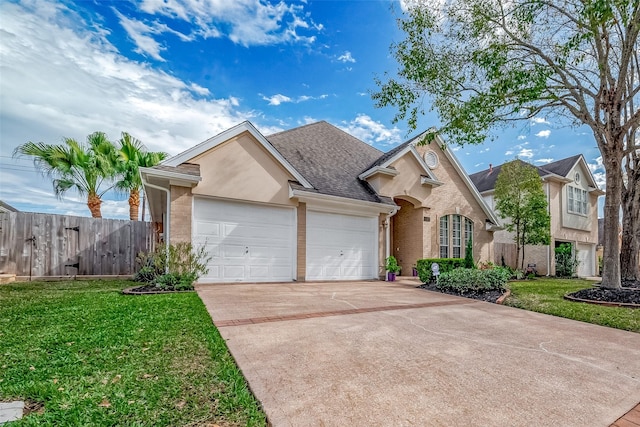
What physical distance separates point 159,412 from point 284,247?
8480mm

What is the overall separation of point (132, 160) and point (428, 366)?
16333 millimetres

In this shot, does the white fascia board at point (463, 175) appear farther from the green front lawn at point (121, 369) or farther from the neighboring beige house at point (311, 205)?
the green front lawn at point (121, 369)

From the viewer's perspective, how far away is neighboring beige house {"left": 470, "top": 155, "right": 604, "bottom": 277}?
20375mm

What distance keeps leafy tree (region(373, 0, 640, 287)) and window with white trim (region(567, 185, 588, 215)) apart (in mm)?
14238

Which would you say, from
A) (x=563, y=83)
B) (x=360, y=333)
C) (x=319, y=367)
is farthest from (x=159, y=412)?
(x=563, y=83)

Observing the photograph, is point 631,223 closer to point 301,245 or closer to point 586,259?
point 301,245

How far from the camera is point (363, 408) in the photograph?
8.12 feet

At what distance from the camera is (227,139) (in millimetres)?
9852

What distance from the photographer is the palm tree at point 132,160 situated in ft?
49.3

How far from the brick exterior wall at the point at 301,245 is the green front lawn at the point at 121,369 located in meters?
5.63

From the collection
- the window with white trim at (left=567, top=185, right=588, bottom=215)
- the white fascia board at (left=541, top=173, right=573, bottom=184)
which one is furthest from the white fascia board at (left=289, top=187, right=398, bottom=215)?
the window with white trim at (left=567, top=185, right=588, bottom=215)

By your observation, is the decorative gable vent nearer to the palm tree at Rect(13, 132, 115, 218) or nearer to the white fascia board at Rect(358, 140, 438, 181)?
the white fascia board at Rect(358, 140, 438, 181)

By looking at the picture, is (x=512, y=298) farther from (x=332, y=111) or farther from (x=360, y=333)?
(x=332, y=111)

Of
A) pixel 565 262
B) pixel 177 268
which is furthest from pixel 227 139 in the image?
pixel 565 262
